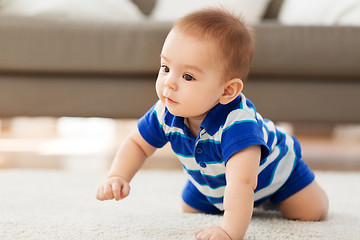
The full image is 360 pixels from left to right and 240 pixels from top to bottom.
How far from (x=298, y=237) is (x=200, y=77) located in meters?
0.29

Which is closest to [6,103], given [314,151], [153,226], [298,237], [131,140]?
[131,140]

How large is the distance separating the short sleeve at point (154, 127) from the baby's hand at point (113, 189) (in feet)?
0.30

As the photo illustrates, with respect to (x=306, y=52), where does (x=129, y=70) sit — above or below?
below

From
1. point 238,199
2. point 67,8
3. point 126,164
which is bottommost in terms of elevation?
point 67,8

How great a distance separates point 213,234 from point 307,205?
276 millimetres

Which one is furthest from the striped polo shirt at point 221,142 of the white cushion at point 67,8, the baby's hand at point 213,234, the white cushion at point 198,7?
the white cushion at point 198,7

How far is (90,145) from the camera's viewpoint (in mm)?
1985

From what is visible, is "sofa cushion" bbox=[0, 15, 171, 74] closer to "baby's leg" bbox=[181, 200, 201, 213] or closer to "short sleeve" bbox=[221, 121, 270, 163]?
"baby's leg" bbox=[181, 200, 201, 213]

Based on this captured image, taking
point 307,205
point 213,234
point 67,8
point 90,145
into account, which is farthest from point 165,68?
point 90,145

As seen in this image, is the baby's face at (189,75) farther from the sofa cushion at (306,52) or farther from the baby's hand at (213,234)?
the sofa cushion at (306,52)

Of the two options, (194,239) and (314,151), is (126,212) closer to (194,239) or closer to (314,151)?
(194,239)

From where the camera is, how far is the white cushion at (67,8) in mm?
1737

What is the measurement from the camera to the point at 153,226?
76cm

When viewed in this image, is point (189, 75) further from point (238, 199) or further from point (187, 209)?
point (187, 209)
